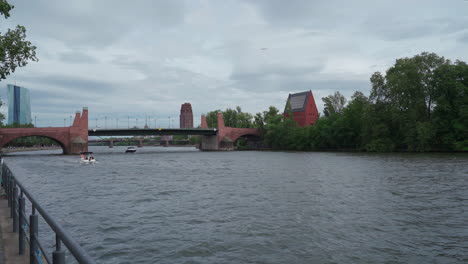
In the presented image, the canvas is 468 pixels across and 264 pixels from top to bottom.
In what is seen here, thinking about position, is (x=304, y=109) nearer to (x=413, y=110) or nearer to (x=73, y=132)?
(x=413, y=110)

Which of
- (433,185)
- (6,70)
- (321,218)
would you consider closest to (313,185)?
(433,185)

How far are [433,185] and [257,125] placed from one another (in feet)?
374

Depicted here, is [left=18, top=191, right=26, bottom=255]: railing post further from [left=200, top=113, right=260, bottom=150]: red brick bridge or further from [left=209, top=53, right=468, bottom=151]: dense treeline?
[left=200, top=113, right=260, bottom=150]: red brick bridge

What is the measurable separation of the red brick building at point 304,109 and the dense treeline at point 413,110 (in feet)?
178

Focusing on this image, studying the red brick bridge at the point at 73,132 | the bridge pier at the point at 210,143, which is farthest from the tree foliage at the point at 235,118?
the red brick bridge at the point at 73,132

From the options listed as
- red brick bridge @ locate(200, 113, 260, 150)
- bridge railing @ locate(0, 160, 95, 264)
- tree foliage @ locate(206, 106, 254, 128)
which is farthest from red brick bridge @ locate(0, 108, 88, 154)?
bridge railing @ locate(0, 160, 95, 264)

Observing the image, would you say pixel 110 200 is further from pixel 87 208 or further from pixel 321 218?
pixel 321 218

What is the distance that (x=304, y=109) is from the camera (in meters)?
149

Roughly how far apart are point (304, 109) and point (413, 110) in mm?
77292

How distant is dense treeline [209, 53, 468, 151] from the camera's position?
222 feet

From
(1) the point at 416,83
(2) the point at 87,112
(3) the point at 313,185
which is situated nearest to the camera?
(3) the point at 313,185

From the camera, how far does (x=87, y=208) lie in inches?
782

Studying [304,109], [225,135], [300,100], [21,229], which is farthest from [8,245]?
[300,100]

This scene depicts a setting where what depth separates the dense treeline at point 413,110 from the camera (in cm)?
6762
